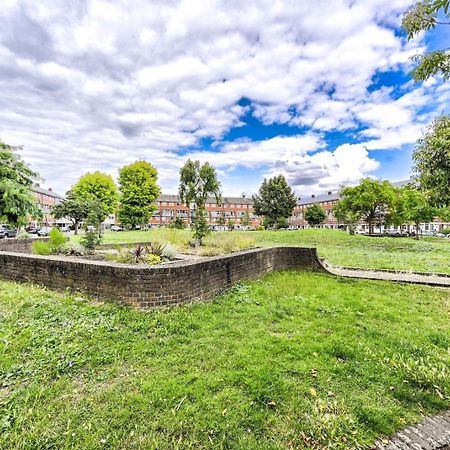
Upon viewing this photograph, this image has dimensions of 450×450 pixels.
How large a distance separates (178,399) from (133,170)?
41.8m

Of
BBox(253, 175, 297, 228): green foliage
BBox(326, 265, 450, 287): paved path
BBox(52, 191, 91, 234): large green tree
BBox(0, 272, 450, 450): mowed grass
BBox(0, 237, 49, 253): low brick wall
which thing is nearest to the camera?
BBox(0, 272, 450, 450): mowed grass

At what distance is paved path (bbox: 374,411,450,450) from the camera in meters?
2.31

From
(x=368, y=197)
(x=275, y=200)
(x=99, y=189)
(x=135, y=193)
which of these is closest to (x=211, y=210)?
(x=275, y=200)

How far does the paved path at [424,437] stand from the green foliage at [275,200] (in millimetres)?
44393

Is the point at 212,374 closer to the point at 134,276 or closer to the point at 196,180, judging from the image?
the point at 134,276

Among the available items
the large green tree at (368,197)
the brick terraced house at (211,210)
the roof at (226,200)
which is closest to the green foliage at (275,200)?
the large green tree at (368,197)

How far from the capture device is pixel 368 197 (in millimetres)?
33969

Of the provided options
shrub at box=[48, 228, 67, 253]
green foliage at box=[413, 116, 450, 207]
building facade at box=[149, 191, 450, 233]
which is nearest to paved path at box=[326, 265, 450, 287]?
green foliage at box=[413, 116, 450, 207]

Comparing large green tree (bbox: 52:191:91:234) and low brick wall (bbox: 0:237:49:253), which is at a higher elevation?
large green tree (bbox: 52:191:91:234)

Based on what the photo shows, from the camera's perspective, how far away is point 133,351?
3719 millimetres

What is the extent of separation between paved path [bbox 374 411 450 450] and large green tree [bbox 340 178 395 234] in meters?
35.4

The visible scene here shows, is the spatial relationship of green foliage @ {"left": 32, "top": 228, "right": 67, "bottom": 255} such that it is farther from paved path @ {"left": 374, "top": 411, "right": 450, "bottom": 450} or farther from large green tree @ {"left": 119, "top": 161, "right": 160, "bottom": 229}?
large green tree @ {"left": 119, "top": 161, "right": 160, "bottom": 229}

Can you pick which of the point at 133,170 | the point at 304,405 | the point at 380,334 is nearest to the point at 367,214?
the point at 133,170

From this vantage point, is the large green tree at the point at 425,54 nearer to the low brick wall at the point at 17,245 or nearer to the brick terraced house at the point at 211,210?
the low brick wall at the point at 17,245
